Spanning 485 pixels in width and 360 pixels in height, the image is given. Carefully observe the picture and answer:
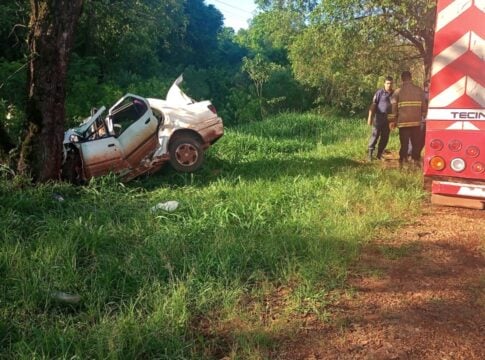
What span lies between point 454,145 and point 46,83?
17.2ft

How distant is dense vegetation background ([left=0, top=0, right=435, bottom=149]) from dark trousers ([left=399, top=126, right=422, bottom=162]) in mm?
5695

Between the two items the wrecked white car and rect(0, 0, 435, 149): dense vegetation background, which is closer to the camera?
the wrecked white car

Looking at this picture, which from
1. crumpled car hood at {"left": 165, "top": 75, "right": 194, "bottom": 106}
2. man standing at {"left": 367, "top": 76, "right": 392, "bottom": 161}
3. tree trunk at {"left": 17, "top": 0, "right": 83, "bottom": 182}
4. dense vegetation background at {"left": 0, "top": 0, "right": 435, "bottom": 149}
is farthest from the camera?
dense vegetation background at {"left": 0, "top": 0, "right": 435, "bottom": 149}

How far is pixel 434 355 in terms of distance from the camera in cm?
262

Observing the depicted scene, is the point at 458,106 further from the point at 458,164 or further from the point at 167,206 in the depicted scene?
the point at 167,206

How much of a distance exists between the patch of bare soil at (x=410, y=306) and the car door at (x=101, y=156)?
183 inches

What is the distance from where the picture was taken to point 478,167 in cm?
423

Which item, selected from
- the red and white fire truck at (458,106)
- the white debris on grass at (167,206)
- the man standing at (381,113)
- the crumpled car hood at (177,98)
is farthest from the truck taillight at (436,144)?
the crumpled car hood at (177,98)

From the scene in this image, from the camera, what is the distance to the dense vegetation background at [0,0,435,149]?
42.2 feet

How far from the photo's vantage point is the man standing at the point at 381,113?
9.08 metres

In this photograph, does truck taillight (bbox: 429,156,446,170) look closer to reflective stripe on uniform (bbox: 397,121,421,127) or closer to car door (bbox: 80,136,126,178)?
reflective stripe on uniform (bbox: 397,121,421,127)

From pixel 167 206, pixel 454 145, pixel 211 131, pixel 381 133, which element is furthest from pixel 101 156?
pixel 381 133

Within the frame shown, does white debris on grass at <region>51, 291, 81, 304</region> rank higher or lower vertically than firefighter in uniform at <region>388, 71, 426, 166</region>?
lower

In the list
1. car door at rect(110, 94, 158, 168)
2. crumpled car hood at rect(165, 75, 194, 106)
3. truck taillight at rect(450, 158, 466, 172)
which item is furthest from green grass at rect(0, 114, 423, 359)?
crumpled car hood at rect(165, 75, 194, 106)
